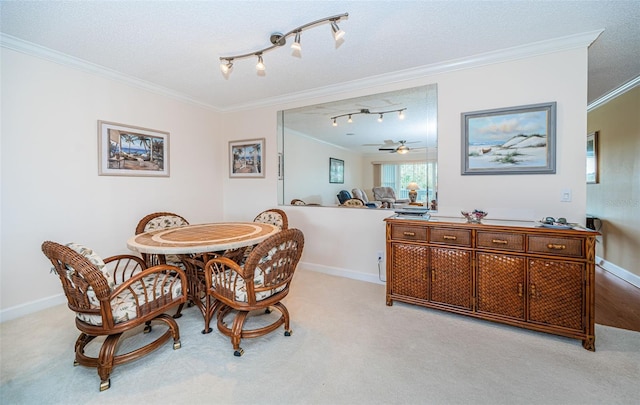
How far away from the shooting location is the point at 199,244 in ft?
6.68

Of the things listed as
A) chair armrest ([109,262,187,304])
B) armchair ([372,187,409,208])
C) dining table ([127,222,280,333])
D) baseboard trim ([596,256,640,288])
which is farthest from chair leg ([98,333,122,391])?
baseboard trim ([596,256,640,288])

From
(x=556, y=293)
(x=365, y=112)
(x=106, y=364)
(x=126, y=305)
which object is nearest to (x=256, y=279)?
(x=126, y=305)

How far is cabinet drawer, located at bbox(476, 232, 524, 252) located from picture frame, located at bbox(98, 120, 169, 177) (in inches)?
148

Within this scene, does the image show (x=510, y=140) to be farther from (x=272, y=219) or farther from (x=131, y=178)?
(x=131, y=178)

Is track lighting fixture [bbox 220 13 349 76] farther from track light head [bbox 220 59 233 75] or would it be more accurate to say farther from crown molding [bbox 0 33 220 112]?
crown molding [bbox 0 33 220 112]

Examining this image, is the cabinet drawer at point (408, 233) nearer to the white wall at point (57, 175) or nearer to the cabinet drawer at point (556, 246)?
the cabinet drawer at point (556, 246)

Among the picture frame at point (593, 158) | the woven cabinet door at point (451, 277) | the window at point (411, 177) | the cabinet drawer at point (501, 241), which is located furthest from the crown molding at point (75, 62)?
the picture frame at point (593, 158)

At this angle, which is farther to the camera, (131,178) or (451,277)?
(131,178)

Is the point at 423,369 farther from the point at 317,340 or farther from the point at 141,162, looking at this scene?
the point at 141,162

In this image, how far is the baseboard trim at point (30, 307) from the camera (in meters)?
2.41

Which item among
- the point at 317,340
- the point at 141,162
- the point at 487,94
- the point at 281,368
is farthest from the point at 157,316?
the point at 487,94

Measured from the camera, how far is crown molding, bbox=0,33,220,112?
2354 millimetres

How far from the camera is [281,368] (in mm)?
1788

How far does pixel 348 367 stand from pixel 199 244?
4.51 ft
